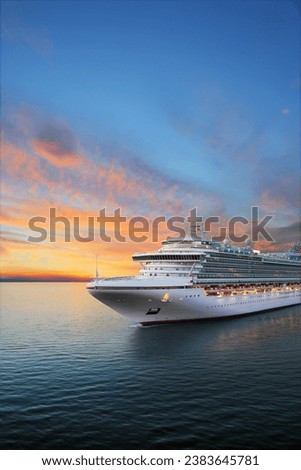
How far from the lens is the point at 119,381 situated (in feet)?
108

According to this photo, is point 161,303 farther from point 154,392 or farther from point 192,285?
point 154,392

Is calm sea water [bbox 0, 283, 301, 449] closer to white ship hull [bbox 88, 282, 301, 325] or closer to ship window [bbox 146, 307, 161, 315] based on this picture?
ship window [bbox 146, 307, 161, 315]

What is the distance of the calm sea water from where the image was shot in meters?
22.1

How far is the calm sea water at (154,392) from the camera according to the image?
22.1m

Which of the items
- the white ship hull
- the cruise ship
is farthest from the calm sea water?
the cruise ship

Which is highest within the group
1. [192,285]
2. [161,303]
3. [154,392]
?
[192,285]

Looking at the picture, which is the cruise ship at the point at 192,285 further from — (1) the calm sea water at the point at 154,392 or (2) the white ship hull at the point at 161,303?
(1) the calm sea water at the point at 154,392

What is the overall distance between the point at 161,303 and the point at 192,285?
24.5ft

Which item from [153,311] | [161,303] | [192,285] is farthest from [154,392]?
[192,285]

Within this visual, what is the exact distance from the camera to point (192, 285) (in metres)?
63.6

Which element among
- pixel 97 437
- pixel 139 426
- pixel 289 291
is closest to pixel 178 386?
pixel 139 426

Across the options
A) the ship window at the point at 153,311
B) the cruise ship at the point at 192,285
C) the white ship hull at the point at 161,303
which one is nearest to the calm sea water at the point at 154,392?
the ship window at the point at 153,311

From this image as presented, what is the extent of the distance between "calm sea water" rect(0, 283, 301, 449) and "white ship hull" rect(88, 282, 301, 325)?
5303 millimetres

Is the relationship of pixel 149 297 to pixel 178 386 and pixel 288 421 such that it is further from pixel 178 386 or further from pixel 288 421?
pixel 288 421
